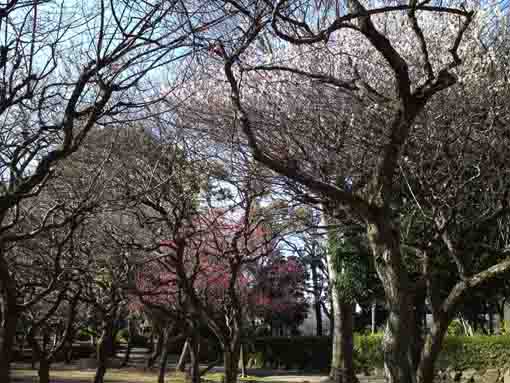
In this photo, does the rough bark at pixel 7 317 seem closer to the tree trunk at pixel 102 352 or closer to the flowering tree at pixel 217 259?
the flowering tree at pixel 217 259

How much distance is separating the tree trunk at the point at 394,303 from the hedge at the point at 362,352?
49.8 feet


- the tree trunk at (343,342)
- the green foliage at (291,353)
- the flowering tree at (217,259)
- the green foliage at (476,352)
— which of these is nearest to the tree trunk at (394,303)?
the flowering tree at (217,259)

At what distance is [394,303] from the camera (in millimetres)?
4691

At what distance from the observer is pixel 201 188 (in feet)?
34.6

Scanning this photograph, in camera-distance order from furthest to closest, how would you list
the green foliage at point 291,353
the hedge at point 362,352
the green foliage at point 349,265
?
the green foliage at point 291,353
the hedge at point 362,352
the green foliage at point 349,265

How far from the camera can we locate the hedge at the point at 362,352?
742 inches

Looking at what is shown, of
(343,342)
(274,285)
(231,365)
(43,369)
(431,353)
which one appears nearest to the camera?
(431,353)

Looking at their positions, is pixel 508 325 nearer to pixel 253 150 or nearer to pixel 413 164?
pixel 413 164

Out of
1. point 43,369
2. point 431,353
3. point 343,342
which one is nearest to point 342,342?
point 343,342

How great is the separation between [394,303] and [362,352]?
19.5 meters

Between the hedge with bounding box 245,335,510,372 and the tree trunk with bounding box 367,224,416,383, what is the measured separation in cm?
1519

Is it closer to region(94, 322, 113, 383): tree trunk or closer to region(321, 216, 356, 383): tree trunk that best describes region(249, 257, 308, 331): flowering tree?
region(321, 216, 356, 383): tree trunk

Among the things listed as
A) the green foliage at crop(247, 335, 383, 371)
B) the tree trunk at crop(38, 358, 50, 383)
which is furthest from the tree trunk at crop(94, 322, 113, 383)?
the green foliage at crop(247, 335, 383, 371)

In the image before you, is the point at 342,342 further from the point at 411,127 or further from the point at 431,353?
the point at 411,127
